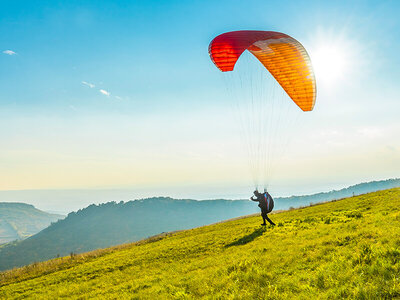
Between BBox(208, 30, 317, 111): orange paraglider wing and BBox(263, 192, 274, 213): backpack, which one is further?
BBox(263, 192, 274, 213): backpack

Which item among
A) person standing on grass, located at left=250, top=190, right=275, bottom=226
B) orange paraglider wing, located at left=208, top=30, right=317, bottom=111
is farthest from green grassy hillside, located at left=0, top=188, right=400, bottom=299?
orange paraglider wing, located at left=208, top=30, right=317, bottom=111

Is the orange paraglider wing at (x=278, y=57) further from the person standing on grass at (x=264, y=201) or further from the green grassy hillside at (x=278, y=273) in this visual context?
the green grassy hillside at (x=278, y=273)

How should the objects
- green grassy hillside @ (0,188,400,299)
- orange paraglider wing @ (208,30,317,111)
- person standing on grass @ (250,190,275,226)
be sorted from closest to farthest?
green grassy hillside @ (0,188,400,299), orange paraglider wing @ (208,30,317,111), person standing on grass @ (250,190,275,226)

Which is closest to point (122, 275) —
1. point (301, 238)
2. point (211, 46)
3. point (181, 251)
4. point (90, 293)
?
point (90, 293)

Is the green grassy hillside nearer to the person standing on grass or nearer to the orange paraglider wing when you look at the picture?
the person standing on grass

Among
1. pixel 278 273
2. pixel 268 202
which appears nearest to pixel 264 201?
pixel 268 202

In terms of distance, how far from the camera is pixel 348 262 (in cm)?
735

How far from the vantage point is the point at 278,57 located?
1711 cm

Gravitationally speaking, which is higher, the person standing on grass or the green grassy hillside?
the person standing on grass

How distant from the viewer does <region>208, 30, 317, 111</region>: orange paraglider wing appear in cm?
1498

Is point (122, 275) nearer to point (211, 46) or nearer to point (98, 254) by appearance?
point (98, 254)

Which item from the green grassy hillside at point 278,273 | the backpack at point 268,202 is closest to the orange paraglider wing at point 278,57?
the backpack at point 268,202

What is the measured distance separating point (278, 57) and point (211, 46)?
487 centimetres

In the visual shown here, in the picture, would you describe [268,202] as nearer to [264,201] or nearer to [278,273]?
[264,201]
